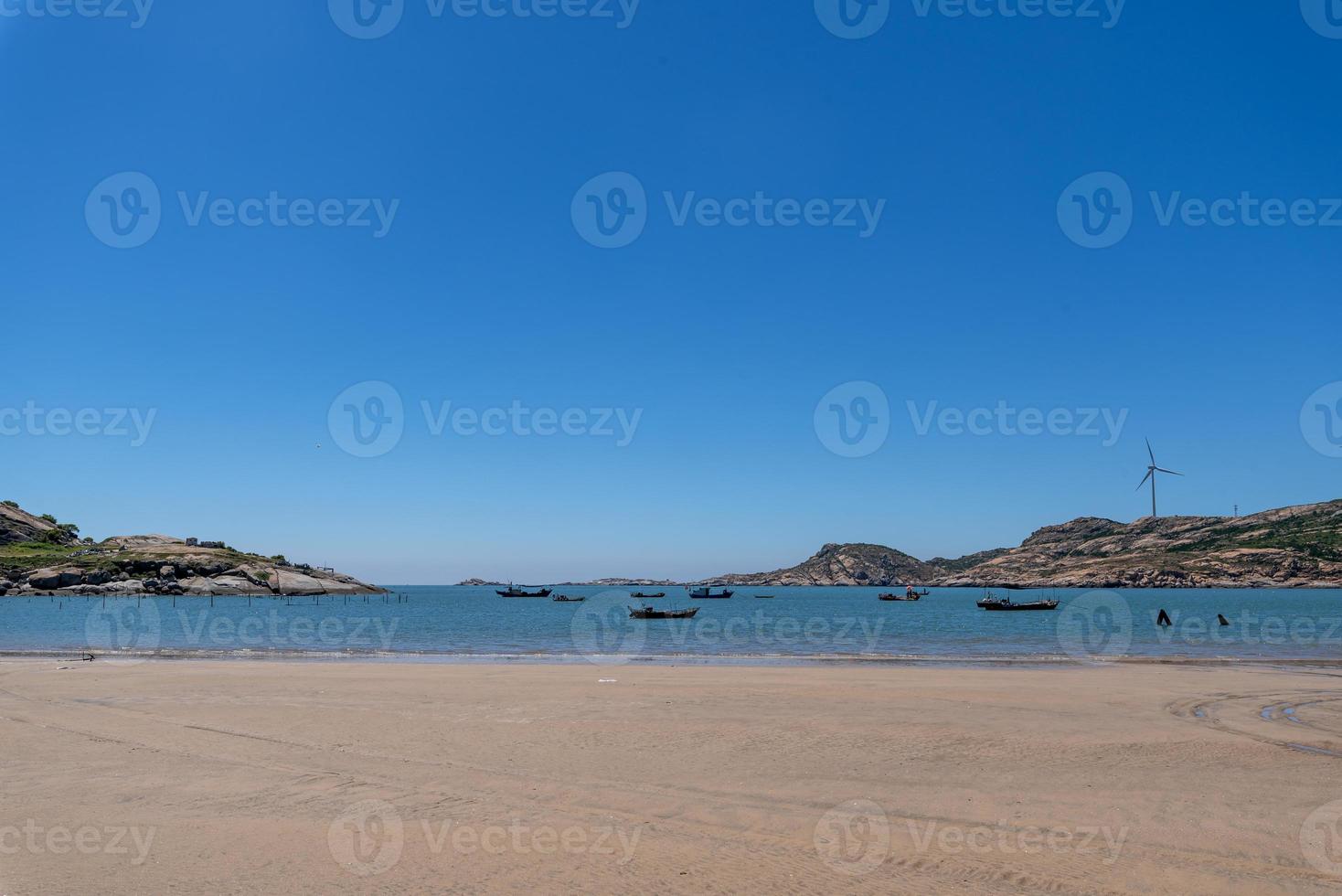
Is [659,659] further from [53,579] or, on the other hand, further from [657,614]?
[53,579]

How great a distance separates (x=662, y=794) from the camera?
12602 millimetres

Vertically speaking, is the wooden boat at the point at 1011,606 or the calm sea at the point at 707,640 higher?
the calm sea at the point at 707,640

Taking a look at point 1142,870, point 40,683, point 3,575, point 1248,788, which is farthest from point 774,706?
point 3,575

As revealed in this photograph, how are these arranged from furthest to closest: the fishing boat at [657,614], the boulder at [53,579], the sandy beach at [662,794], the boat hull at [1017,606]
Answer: the boulder at [53,579] → the boat hull at [1017,606] → the fishing boat at [657,614] → the sandy beach at [662,794]

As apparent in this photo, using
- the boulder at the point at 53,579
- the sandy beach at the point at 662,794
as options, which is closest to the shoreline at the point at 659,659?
the sandy beach at the point at 662,794

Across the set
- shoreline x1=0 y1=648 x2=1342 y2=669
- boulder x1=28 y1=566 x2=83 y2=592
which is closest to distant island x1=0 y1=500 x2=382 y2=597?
boulder x1=28 y1=566 x2=83 y2=592

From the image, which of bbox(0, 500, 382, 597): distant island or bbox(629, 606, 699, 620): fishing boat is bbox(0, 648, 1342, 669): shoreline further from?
bbox(0, 500, 382, 597): distant island

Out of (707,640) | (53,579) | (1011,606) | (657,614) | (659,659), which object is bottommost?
(1011,606)

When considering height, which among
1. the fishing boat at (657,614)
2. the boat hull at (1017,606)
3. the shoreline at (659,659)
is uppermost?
the shoreline at (659,659)

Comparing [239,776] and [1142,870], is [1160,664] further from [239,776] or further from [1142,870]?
[239,776]

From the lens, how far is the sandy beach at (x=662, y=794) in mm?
9117

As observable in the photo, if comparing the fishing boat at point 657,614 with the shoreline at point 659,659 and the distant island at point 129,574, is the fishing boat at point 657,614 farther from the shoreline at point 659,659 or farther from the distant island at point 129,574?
the distant island at point 129,574

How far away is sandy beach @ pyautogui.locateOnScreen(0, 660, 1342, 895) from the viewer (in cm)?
912

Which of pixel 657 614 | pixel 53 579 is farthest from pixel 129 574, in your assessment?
pixel 657 614
